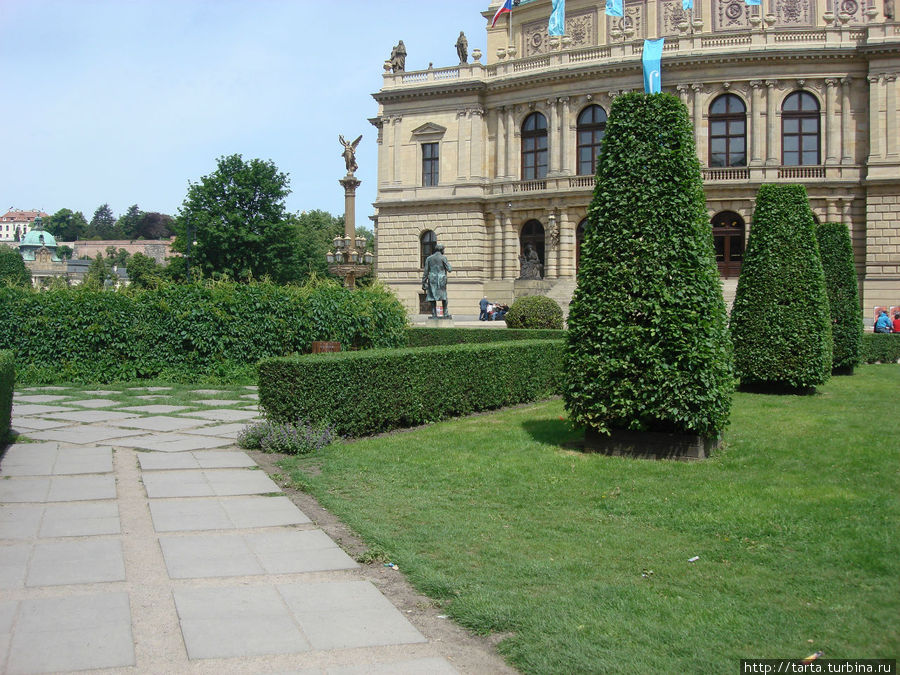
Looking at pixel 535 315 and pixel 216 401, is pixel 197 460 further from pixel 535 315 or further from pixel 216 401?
pixel 535 315

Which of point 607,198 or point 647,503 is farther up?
point 607,198

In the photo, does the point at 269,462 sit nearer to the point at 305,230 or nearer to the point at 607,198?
the point at 607,198

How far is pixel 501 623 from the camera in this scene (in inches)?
185

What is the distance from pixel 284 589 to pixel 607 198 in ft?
22.7

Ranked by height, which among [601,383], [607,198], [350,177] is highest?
[350,177]

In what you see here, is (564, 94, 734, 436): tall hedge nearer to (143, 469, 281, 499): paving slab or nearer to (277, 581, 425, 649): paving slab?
(143, 469, 281, 499): paving slab

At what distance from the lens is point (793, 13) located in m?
44.8

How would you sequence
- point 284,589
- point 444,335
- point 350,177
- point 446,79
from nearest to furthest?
point 284,589 < point 444,335 < point 350,177 < point 446,79

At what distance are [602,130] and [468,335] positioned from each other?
26.5 m

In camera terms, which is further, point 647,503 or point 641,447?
point 641,447

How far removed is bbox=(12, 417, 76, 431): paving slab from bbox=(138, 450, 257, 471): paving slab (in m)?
2.96

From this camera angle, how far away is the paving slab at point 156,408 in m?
13.2

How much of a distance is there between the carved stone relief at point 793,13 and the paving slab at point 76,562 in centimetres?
4855

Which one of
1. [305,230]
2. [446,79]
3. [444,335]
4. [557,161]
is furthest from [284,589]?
[305,230]
